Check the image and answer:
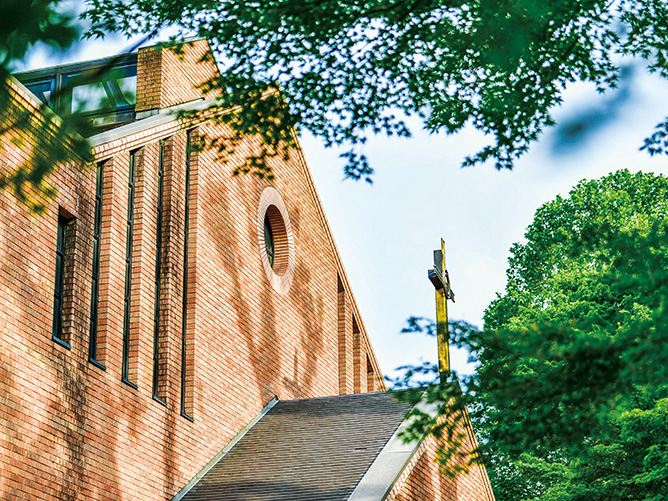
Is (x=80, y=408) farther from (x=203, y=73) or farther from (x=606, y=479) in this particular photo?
(x=606, y=479)

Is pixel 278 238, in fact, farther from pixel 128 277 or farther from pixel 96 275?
pixel 96 275

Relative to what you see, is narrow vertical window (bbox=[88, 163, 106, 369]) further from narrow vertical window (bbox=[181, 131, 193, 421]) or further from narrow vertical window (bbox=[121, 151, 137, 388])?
narrow vertical window (bbox=[181, 131, 193, 421])

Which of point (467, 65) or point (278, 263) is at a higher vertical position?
point (278, 263)

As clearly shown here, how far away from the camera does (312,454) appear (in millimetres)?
12258

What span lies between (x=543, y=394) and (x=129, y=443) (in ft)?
21.1

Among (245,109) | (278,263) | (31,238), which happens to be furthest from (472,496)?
(245,109)

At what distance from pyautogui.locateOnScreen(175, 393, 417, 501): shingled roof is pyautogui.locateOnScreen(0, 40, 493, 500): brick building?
66 mm

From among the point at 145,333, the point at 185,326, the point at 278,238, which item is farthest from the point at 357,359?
the point at 145,333

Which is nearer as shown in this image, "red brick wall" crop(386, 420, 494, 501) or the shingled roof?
the shingled roof

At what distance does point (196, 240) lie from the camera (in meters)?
13.4

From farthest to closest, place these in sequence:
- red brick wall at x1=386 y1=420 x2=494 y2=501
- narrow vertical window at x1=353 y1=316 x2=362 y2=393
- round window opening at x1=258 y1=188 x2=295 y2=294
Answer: narrow vertical window at x1=353 y1=316 x2=362 y2=393
round window opening at x1=258 y1=188 x2=295 y2=294
red brick wall at x1=386 y1=420 x2=494 y2=501

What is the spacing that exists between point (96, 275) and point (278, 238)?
6.13 m

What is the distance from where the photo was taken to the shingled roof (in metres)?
10.9

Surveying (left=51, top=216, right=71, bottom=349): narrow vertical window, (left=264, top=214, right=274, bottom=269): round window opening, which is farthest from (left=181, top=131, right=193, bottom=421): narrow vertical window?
(left=264, top=214, right=274, bottom=269): round window opening
